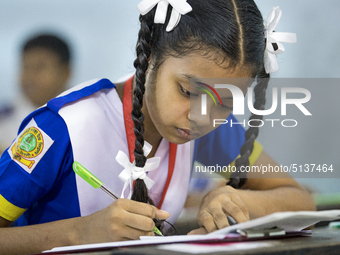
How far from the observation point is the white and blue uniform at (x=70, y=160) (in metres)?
0.61

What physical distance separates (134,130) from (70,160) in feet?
0.45

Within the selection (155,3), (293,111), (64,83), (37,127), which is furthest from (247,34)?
(64,83)

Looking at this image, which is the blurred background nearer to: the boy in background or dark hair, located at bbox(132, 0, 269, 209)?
the boy in background

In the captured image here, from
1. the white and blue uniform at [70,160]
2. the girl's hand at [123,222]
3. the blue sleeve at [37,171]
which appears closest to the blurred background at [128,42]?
the white and blue uniform at [70,160]

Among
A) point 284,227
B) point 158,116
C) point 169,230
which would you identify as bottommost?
point 169,230

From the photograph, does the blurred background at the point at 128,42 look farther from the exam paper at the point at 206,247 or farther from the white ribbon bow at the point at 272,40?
the exam paper at the point at 206,247

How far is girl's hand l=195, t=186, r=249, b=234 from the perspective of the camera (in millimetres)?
580

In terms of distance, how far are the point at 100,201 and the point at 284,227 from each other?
15.6 inches

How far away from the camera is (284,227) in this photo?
444 millimetres

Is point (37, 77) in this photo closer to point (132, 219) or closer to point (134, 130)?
point (134, 130)

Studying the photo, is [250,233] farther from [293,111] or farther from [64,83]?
[64,83]

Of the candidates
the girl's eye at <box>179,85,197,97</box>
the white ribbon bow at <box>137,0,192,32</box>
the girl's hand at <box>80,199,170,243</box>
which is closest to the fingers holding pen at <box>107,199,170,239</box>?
the girl's hand at <box>80,199,170,243</box>

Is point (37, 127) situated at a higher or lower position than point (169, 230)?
higher

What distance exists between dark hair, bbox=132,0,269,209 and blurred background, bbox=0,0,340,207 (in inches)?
37.8
